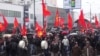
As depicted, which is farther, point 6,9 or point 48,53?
point 6,9

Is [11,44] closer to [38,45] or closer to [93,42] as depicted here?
[38,45]

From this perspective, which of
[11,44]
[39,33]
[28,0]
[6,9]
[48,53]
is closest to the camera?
[11,44]

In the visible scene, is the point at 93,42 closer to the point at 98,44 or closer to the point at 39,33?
the point at 98,44

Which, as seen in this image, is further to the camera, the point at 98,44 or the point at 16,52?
the point at 98,44

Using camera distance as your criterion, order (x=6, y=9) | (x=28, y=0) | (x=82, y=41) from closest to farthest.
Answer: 1. (x=82, y=41)
2. (x=6, y=9)
3. (x=28, y=0)

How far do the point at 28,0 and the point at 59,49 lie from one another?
6793 centimetres

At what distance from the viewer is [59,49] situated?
21109 mm

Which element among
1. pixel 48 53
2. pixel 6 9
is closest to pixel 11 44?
pixel 48 53

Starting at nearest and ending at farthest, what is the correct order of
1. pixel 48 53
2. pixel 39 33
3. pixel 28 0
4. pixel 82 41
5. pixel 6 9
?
pixel 48 53 < pixel 82 41 < pixel 39 33 < pixel 6 9 < pixel 28 0

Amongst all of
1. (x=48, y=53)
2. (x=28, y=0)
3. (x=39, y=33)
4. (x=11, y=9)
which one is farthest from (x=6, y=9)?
(x=48, y=53)

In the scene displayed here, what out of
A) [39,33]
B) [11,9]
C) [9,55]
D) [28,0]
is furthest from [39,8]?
[9,55]

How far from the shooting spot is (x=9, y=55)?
1942cm

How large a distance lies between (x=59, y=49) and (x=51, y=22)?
7144 cm

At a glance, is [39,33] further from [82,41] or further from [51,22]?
[51,22]
